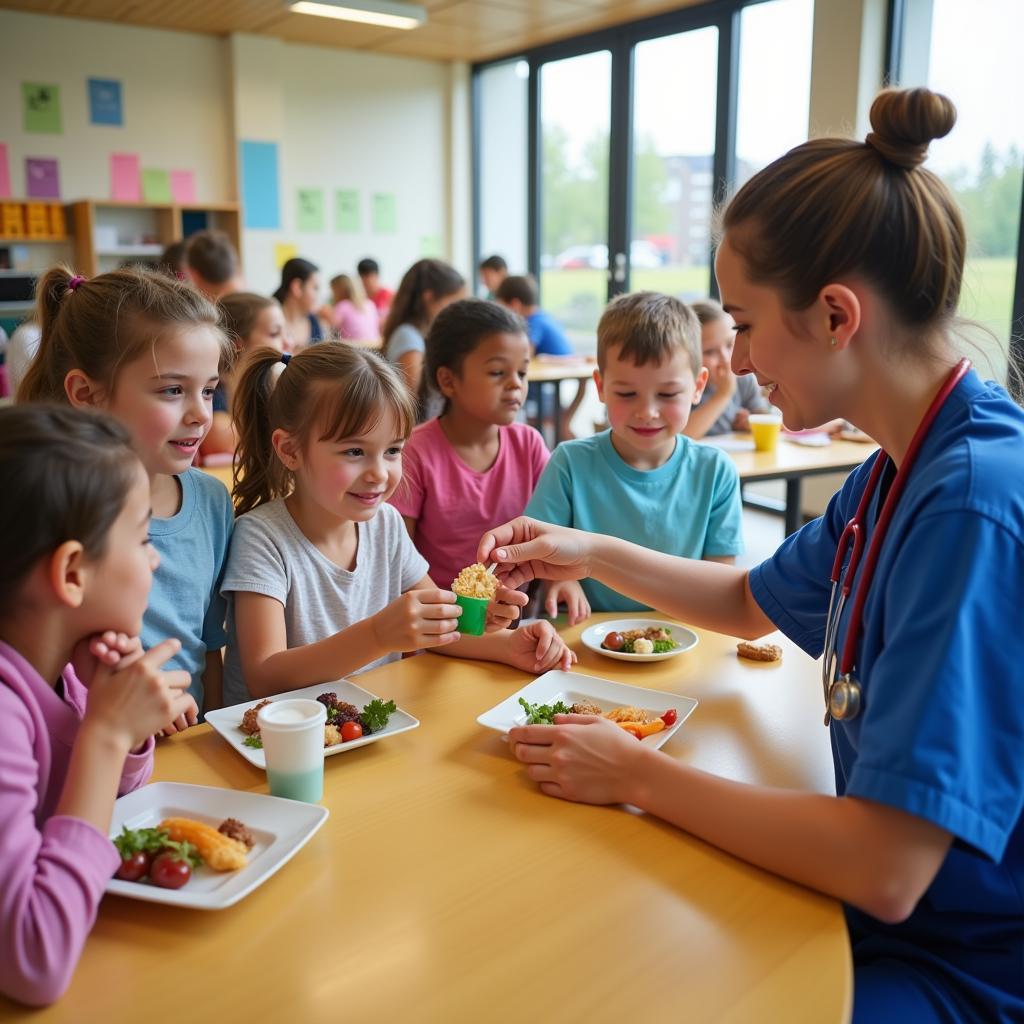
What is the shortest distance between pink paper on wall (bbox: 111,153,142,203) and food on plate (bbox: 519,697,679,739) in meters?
7.39

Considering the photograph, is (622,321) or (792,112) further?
(792,112)

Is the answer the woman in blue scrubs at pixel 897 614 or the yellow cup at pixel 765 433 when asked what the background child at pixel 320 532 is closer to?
the woman in blue scrubs at pixel 897 614

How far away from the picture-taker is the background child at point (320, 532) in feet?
5.63

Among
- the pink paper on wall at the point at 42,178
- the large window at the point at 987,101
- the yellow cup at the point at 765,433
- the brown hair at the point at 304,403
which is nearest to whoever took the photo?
the brown hair at the point at 304,403

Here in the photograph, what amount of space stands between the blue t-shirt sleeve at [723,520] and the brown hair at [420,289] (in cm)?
307

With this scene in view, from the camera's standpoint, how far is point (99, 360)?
1777 mm

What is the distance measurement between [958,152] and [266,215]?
18.2 feet

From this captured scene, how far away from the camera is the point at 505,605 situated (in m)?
1.71

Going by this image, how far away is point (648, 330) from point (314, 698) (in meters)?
1.26

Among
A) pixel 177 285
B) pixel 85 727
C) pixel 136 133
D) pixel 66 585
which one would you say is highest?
pixel 136 133

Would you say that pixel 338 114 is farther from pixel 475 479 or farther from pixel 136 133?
pixel 475 479

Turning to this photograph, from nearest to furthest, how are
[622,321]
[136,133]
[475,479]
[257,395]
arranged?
[257,395], [622,321], [475,479], [136,133]

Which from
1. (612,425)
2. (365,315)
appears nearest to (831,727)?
(612,425)

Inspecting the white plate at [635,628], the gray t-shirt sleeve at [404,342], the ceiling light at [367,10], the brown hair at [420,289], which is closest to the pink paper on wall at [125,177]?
the ceiling light at [367,10]
